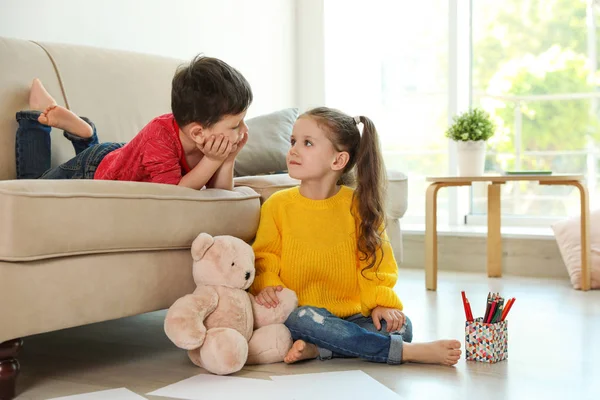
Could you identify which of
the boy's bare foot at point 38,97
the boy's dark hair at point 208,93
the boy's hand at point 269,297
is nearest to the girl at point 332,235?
the boy's hand at point 269,297

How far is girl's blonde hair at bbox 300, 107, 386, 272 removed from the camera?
1959 millimetres

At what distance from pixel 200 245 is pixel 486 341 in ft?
2.31

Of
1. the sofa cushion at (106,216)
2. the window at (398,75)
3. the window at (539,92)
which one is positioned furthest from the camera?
the window at (398,75)

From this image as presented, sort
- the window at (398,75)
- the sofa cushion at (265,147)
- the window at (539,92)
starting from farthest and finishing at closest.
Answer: the window at (398,75) < the window at (539,92) < the sofa cushion at (265,147)

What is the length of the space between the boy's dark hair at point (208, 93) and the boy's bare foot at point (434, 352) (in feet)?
2.35

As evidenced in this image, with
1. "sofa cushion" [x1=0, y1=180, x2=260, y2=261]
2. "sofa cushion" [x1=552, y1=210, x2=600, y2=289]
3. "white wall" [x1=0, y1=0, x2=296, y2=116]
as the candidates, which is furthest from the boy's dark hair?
"sofa cushion" [x1=552, y1=210, x2=600, y2=289]

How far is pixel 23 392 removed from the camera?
1.58m

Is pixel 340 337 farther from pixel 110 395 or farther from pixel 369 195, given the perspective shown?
pixel 110 395

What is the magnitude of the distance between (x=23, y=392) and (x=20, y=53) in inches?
45.6

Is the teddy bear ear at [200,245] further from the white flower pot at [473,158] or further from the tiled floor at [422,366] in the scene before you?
the white flower pot at [473,158]

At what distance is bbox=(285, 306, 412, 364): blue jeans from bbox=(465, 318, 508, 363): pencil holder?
6.5 inches

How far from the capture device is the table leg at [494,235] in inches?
132

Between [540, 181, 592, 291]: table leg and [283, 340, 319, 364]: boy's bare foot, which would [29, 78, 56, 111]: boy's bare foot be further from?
[540, 181, 592, 291]: table leg

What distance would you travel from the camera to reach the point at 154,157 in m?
1.94
